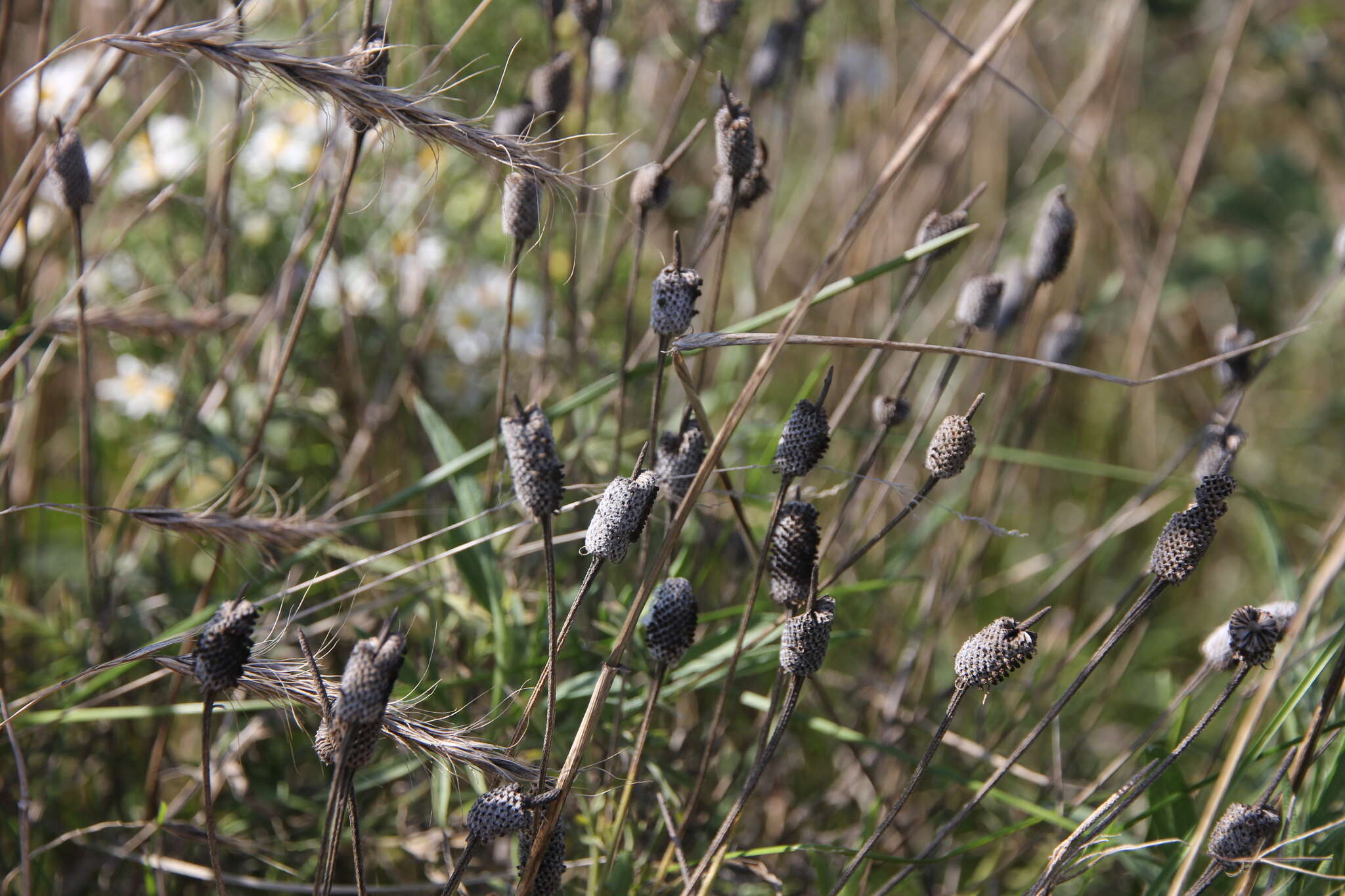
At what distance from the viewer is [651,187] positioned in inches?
44.8

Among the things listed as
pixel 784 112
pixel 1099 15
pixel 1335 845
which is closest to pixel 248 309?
pixel 784 112

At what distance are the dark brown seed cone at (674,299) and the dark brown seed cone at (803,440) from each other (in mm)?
135

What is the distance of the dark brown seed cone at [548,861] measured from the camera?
94 centimetres

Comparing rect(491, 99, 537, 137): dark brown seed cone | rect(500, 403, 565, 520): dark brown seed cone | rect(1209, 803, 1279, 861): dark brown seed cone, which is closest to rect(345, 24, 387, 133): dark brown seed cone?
rect(491, 99, 537, 137): dark brown seed cone

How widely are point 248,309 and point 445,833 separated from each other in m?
1.07

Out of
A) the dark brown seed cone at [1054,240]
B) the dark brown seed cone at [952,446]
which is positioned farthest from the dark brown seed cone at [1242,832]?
the dark brown seed cone at [1054,240]

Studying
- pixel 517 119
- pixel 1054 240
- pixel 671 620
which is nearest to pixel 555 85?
pixel 517 119

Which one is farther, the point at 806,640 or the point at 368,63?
the point at 368,63

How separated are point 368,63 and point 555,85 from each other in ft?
1.25

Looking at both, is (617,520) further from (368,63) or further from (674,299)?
(368,63)

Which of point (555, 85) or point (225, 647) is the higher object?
point (555, 85)

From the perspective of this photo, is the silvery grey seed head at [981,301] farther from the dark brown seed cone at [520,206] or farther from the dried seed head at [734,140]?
the dark brown seed cone at [520,206]

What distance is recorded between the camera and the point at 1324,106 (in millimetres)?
3021

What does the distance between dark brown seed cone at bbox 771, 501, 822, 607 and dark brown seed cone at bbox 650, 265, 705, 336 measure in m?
0.20
